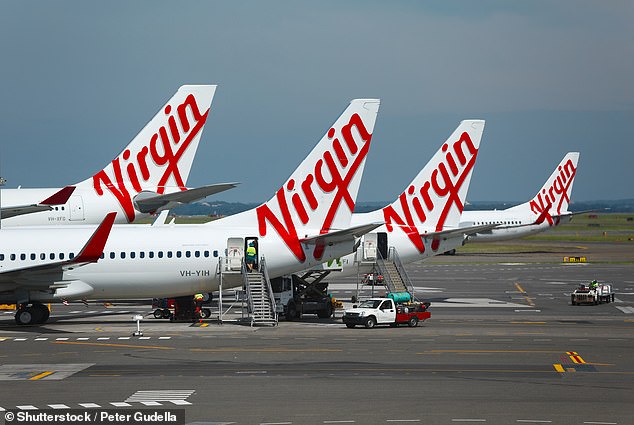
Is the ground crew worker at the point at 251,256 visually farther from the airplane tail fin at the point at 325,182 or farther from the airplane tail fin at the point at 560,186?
the airplane tail fin at the point at 560,186

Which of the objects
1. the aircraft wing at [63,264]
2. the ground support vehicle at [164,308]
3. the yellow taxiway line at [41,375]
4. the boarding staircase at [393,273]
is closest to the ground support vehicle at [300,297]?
the boarding staircase at [393,273]

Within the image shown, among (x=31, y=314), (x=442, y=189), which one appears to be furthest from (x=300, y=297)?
(x=31, y=314)

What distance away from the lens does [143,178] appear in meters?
64.2

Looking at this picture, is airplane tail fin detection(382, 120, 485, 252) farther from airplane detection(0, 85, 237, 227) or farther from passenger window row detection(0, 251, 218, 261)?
passenger window row detection(0, 251, 218, 261)

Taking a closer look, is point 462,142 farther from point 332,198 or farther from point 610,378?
point 610,378

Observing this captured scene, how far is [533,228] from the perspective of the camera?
124 meters

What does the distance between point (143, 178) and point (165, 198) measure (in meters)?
3.05

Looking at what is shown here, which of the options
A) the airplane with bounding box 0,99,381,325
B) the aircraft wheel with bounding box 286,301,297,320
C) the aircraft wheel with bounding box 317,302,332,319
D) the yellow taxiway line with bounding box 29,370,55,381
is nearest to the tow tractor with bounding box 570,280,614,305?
the aircraft wheel with bounding box 317,302,332,319

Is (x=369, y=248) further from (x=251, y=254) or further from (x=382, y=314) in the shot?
(x=382, y=314)

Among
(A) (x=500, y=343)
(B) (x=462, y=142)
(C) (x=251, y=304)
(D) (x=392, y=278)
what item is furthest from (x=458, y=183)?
(A) (x=500, y=343)

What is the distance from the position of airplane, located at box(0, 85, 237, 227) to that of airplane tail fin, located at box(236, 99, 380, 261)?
1014 cm

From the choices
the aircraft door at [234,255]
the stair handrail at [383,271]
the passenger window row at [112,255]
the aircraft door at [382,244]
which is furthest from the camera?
the aircraft door at [382,244]

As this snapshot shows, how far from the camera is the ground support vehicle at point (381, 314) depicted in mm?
49781

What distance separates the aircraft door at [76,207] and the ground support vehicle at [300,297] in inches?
572
